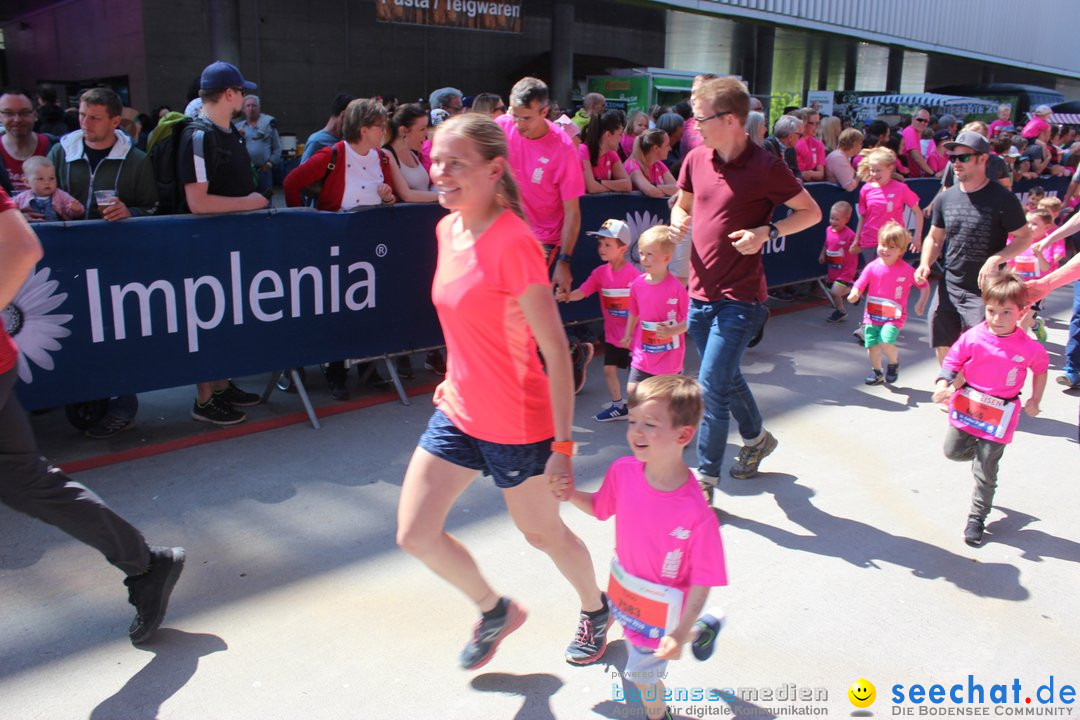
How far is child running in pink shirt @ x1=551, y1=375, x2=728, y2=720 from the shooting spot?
268 centimetres

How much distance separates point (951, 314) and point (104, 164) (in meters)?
5.46

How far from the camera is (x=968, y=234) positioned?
568 cm

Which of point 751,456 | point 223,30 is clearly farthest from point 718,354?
point 223,30

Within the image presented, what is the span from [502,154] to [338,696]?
6.39 feet

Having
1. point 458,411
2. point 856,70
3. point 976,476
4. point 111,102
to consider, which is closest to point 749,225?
point 976,476

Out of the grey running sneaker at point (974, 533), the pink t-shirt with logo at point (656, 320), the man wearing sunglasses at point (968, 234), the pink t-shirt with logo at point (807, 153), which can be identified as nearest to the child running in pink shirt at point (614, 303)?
the pink t-shirt with logo at point (656, 320)

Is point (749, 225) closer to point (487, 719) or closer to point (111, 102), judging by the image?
point (487, 719)

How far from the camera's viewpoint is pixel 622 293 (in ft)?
20.1

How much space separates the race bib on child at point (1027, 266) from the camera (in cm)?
841

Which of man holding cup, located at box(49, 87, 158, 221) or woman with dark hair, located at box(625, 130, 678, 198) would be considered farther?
woman with dark hair, located at box(625, 130, 678, 198)

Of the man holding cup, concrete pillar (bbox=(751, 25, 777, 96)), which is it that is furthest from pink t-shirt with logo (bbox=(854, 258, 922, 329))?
concrete pillar (bbox=(751, 25, 777, 96))

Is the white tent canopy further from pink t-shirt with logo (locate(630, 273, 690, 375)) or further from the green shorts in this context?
pink t-shirt with logo (locate(630, 273, 690, 375))

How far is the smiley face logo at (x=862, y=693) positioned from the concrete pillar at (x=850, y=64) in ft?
94.5

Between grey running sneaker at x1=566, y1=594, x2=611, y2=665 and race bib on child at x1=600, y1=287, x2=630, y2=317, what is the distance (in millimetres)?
3095
